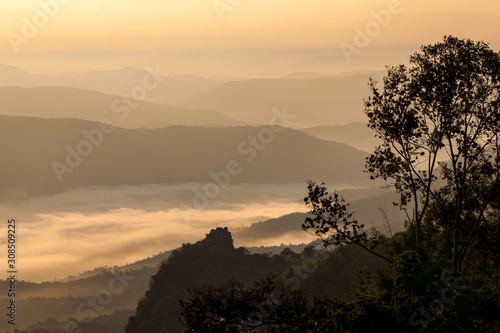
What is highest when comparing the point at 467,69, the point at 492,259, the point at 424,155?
the point at 467,69

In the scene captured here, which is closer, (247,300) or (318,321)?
(318,321)

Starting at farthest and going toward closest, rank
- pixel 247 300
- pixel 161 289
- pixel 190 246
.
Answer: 1. pixel 190 246
2. pixel 161 289
3. pixel 247 300

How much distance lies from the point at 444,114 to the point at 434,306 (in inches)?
408

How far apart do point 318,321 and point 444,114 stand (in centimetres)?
1270

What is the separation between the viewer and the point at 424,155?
102 feet

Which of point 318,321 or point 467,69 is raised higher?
point 467,69

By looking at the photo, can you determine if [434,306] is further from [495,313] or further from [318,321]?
[318,321]

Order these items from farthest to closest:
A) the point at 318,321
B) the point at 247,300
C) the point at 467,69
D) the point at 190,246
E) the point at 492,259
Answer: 1. the point at 190,246
2. the point at 492,259
3. the point at 467,69
4. the point at 247,300
5. the point at 318,321

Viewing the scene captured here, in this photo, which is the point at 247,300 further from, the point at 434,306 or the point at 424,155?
the point at 424,155

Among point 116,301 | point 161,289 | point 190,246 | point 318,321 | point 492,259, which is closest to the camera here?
point 318,321

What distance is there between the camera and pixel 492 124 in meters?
30.6

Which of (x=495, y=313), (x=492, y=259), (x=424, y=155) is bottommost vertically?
(x=495, y=313)

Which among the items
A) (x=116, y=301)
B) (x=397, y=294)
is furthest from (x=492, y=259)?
(x=116, y=301)

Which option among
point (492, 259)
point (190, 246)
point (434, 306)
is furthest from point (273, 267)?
point (434, 306)
